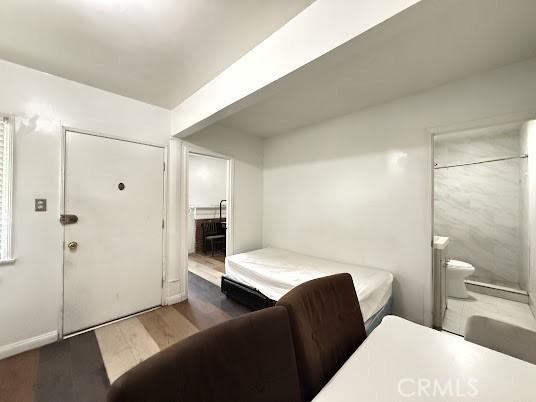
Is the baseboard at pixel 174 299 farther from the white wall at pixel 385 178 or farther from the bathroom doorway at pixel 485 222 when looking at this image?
the bathroom doorway at pixel 485 222

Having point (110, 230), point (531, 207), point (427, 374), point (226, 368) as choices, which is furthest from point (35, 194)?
point (531, 207)

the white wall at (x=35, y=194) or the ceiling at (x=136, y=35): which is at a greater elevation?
the ceiling at (x=136, y=35)

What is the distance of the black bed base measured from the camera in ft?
7.74

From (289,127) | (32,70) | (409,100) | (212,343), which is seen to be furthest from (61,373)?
(409,100)

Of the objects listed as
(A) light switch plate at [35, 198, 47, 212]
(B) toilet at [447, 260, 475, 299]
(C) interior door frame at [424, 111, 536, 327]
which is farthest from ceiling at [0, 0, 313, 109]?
(B) toilet at [447, 260, 475, 299]

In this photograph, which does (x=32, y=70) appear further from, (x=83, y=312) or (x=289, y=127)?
(x=289, y=127)

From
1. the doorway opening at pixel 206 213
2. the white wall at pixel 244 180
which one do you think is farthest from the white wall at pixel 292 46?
the doorway opening at pixel 206 213

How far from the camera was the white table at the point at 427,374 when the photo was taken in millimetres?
685

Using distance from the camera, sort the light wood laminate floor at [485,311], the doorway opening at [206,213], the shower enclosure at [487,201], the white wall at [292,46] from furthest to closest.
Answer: the doorway opening at [206,213]
the shower enclosure at [487,201]
the light wood laminate floor at [485,311]
the white wall at [292,46]

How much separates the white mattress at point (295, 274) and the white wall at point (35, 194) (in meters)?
1.74

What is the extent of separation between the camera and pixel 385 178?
7.88ft

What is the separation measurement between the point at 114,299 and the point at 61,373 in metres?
0.72

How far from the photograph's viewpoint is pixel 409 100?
7.40ft

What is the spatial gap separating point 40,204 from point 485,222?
5.55m
